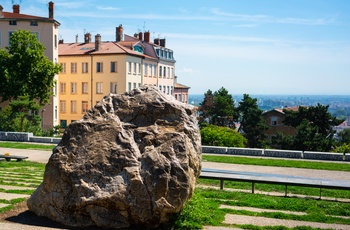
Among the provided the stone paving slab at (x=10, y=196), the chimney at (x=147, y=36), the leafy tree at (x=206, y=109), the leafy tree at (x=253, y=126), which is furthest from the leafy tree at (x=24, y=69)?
the stone paving slab at (x=10, y=196)

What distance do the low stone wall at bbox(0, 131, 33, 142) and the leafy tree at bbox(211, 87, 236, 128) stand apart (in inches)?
1176

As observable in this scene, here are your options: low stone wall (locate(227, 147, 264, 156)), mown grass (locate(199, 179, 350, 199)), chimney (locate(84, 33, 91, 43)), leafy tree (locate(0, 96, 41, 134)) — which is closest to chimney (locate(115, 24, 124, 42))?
chimney (locate(84, 33, 91, 43))

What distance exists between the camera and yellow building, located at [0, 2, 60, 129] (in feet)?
172

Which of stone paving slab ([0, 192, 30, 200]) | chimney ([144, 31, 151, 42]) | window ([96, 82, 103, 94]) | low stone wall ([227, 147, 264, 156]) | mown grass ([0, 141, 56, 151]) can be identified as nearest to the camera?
stone paving slab ([0, 192, 30, 200])

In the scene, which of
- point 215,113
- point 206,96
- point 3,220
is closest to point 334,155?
point 3,220

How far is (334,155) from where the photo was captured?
2553 centimetres

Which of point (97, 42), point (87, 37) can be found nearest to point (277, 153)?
point (97, 42)

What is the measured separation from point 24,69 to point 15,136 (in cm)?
1572

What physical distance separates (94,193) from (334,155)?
60.8 ft

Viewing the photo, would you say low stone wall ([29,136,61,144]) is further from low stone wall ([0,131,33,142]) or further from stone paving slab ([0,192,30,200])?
stone paving slab ([0,192,30,200])

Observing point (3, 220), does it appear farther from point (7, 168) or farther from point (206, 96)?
point (206, 96)

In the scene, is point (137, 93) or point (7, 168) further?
point (7, 168)

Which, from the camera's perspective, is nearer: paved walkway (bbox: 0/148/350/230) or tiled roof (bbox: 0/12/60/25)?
paved walkway (bbox: 0/148/350/230)

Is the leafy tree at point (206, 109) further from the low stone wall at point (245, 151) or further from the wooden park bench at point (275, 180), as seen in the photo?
the wooden park bench at point (275, 180)
